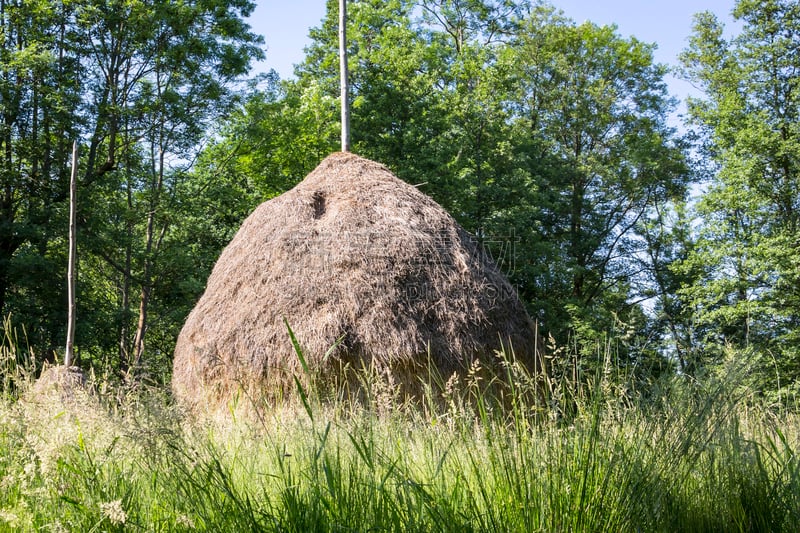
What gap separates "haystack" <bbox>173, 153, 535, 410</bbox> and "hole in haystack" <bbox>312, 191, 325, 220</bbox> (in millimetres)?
17

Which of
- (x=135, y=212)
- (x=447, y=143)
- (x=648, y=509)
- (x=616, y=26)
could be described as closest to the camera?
(x=648, y=509)

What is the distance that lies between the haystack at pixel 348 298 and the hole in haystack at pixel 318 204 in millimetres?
17

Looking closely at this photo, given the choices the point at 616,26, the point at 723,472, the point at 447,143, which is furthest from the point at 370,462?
the point at 616,26

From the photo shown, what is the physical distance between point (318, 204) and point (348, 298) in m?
1.72

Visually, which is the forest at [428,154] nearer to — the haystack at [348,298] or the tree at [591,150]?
the tree at [591,150]

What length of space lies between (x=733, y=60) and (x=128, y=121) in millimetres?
14071

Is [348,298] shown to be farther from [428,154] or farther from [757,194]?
[757,194]

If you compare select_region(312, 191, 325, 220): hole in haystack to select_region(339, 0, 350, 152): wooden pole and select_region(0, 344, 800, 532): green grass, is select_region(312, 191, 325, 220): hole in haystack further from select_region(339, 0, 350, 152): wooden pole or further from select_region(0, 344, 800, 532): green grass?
select_region(0, 344, 800, 532): green grass

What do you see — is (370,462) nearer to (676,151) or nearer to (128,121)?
(128,121)

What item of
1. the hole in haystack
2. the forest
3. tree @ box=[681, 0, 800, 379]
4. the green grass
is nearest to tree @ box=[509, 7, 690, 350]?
the forest

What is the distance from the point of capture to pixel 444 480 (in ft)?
8.49

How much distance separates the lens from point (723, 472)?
9.41ft

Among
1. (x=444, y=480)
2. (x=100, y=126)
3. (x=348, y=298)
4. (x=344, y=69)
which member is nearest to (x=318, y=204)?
(x=348, y=298)

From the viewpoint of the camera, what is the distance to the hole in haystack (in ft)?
26.1
